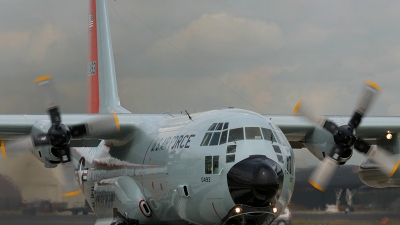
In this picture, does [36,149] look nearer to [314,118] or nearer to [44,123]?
[44,123]

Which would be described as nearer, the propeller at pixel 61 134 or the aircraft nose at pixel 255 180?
the aircraft nose at pixel 255 180

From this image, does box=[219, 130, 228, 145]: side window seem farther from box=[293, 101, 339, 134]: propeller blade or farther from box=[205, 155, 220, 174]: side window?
box=[293, 101, 339, 134]: propeller blade

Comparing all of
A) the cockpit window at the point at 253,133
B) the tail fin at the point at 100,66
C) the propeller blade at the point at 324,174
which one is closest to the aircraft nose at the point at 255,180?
the cockpit window at the point at 253,133

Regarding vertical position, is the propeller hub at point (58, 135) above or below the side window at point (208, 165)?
below

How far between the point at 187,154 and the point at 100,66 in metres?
9.21

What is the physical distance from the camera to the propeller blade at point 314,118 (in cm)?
1752

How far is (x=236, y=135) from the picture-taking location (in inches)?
556

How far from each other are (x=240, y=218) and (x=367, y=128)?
283 inches

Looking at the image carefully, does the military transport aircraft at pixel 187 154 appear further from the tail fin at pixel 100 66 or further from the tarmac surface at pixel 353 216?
the tarmac surface at pixel 353 216

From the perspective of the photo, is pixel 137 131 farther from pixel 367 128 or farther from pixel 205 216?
pixel 367 128

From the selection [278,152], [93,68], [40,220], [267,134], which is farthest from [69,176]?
[40,220]

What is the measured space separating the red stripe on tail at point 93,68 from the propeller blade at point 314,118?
7.79m

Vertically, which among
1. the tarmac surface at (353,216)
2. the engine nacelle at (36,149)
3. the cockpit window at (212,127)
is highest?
the cockpit window at (212,127)

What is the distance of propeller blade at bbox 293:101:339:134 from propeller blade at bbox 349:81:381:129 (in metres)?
0.53
